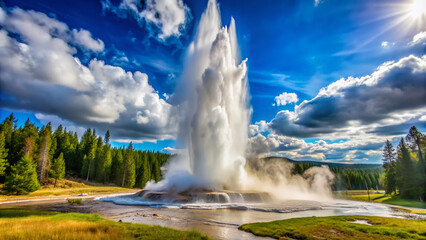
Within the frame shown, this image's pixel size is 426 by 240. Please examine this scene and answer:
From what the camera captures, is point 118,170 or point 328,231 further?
point 118,170

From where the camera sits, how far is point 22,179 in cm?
4312

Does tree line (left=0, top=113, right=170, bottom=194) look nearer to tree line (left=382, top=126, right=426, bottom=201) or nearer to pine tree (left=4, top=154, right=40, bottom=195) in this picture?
pine tree (left=4, top=154, right=40, bottom=195)

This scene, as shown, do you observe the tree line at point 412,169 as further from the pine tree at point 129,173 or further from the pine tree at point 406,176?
the pine tree at point 129,173

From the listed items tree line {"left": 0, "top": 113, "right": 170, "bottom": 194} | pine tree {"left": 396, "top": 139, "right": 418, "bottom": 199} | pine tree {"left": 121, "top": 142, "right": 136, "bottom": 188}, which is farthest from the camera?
pine tree {"left": 121, "top": 142, "right": 136, "bottom": 188}

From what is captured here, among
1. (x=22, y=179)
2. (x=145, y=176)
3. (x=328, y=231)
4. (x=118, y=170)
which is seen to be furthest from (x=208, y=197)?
(x=118, y=170)

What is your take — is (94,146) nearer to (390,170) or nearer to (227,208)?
(227,208)

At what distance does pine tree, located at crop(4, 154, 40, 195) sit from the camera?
1676 inches

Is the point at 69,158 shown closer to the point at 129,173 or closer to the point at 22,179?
the point at 129,173

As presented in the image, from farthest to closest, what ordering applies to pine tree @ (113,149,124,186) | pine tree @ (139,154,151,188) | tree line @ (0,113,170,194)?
pine tree @ (139,154,151,188) → pine tree @ (113,149,124,186) → tree line @ (0,113,170,194)

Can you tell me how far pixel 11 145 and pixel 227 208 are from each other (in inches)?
2708

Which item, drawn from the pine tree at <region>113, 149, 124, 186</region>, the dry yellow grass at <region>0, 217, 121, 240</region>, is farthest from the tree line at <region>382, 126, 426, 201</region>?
the pine tree at <region>113, 149, 124, 186</region>

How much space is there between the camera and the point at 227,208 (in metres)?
29.1

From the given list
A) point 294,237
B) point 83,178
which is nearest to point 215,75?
point 294,237

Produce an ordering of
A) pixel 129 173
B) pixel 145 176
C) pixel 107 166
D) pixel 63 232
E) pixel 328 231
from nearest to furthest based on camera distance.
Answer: pixel 63 232, pixel 328 231, pixel 129 173, pixel 107 166, pixel 145 176
